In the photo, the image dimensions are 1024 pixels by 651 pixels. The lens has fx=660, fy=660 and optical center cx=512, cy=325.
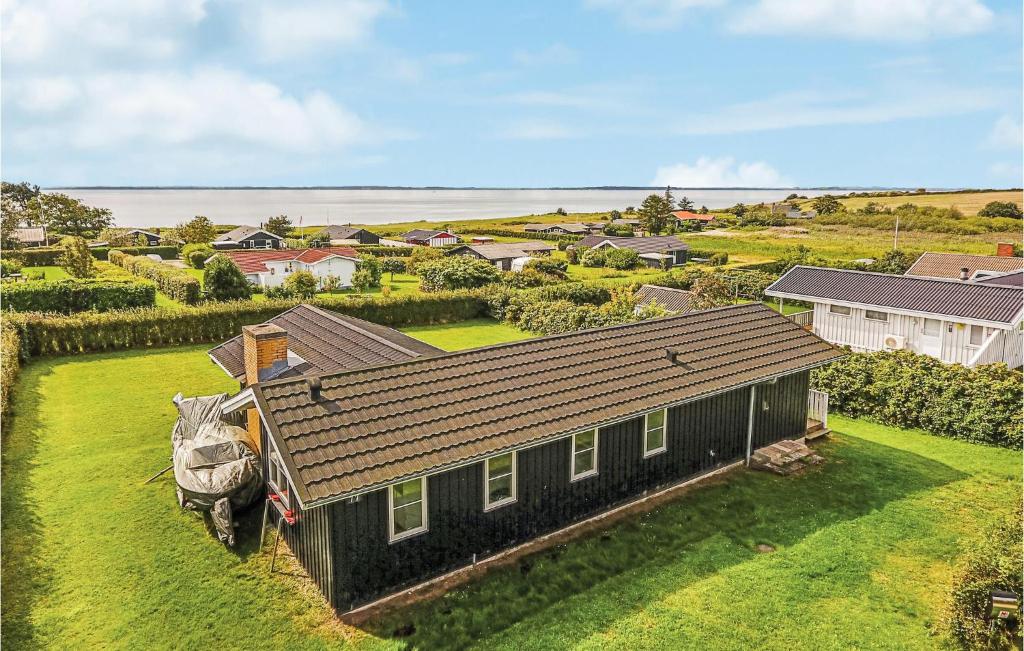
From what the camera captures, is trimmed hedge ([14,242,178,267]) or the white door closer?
the white door

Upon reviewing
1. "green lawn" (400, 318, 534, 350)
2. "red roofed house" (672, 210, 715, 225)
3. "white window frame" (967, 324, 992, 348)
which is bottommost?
"green lawn" (400, 318, 534, 350)

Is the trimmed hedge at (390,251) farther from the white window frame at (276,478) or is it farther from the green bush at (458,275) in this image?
the white window frame at (276,478)

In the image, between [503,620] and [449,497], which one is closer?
[503,620]

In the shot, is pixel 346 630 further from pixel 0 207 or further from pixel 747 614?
pixel 0 207

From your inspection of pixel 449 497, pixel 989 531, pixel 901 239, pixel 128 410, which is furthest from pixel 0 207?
pixel 901 239

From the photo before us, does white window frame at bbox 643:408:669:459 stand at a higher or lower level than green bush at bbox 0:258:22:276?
lower

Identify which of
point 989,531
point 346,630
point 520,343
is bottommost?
point 346,630

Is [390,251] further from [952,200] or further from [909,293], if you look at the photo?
[952,200]

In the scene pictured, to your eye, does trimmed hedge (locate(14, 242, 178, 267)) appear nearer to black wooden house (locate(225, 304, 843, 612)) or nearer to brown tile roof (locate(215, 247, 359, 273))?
brown tile roof (locate(215, 247, 359, 273))

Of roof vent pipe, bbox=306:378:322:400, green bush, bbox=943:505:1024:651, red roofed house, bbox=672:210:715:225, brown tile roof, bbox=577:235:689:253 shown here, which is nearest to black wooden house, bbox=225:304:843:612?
roof vent pipe, bbox=306:378:322:400
